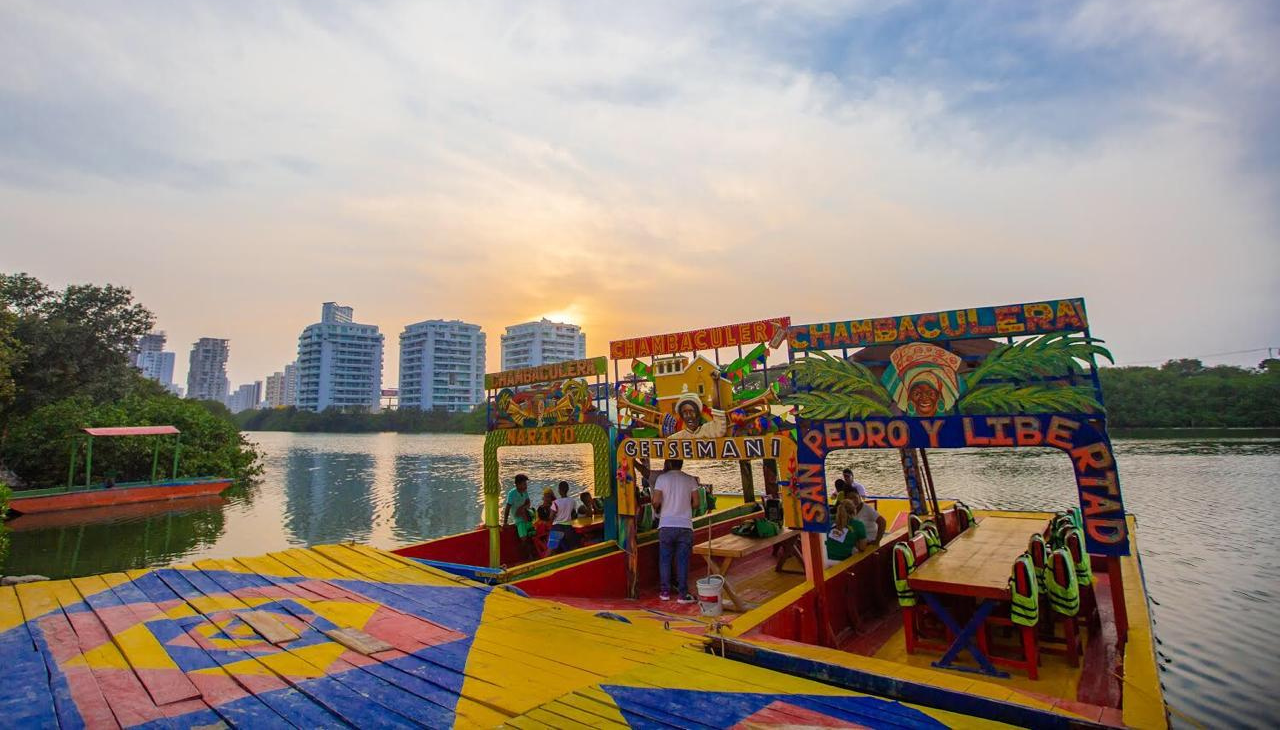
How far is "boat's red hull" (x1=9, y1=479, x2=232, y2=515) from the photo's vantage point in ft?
76.7

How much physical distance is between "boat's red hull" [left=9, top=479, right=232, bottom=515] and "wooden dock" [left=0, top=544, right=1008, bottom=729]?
81.0ft

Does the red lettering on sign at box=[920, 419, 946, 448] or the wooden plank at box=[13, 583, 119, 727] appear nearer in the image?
the wooden plank at box=[13, 583, 119, 727]

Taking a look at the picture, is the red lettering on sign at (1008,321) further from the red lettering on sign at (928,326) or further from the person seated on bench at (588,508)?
the person seated on bench at (588,508)

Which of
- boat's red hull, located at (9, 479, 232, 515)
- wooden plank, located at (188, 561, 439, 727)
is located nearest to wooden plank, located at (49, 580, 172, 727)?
wooden plank, located at (188, 561, 439, 727)

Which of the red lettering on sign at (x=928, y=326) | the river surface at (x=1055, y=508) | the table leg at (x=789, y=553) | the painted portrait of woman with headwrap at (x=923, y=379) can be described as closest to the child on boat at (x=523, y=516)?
the table leg at (x=789, y=553)

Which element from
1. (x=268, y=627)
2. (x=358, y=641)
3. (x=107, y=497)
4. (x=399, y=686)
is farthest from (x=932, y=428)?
(x=107, y=497)

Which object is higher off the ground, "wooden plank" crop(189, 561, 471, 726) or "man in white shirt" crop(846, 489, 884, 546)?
"man in white shirt" crop(846, 489, 884, 546)

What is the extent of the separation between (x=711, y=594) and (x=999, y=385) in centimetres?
373

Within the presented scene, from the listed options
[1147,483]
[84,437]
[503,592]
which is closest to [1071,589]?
[503,592]

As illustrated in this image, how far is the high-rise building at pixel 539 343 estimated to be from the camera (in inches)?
5728

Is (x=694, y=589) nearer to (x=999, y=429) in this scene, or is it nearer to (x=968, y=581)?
(x=968, y=581)

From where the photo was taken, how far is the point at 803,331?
6562 mm

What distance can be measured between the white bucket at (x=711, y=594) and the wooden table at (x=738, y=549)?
0.21 m

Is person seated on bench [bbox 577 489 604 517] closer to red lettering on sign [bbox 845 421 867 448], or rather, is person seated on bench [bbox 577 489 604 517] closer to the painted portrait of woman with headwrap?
red lettering on sign [bbox 845 421 867 448]
